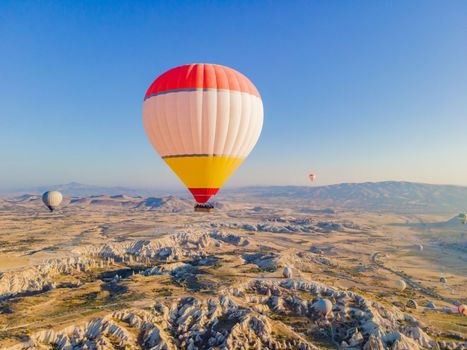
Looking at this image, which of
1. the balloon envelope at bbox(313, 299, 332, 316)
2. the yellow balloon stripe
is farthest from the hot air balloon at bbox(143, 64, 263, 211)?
the balloon envelope at bbox(313, 299, 332, 316)

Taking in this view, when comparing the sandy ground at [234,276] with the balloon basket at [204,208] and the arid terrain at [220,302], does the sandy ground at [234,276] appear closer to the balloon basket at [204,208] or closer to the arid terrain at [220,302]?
the arid terrain at [220,302]

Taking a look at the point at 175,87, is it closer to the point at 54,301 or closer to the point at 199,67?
the point at 199,67

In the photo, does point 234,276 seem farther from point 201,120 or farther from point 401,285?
point 201,120

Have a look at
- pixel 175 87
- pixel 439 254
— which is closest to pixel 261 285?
pixel 175 87

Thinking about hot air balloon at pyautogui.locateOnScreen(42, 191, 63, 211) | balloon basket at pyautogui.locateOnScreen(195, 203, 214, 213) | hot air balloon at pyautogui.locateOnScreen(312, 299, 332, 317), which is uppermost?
balloon basket at pyautogui.locateOnScreen(195, 203, 214, 213)

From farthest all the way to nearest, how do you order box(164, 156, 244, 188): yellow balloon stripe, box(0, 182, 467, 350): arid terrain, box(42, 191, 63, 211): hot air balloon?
box(42, 191, 63, 211): hot air balloon < box(0, 182, 467, 350): arid terrain < box(164, 156, 244, 188): yellow balloon stripe

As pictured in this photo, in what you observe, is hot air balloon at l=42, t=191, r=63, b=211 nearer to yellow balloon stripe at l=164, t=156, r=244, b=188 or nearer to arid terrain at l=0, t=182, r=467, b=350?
arid terrain at l=0, t=182, r=467, b=350

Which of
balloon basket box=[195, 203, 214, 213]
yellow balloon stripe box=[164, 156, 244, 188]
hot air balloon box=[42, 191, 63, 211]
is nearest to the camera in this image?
yellow balloon stripe box=[164, 156, 244, 188]

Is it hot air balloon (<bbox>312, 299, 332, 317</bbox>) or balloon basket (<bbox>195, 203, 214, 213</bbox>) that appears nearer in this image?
balloon basket (<bbox>195, 203, 214, 213</bbox>)

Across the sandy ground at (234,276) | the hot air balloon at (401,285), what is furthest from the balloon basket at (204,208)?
the hot air balloon at (401,285)
